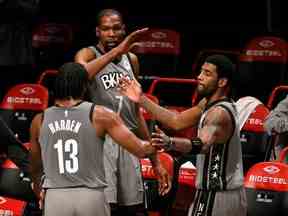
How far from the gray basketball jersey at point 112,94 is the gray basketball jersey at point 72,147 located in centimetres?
101

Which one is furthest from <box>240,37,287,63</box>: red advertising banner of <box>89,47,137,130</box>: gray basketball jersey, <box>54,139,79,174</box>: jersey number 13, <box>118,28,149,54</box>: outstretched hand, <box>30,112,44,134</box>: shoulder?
<box>54,139,79,174</box>: jersey number 13

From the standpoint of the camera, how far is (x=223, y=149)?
279 inches

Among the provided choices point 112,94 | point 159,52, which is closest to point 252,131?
point 159,52

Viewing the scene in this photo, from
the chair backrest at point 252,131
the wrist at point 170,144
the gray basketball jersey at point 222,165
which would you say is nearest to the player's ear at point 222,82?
the gray basketball jersey at point 222,165

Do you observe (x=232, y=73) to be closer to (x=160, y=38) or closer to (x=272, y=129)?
(x=272, y=129)

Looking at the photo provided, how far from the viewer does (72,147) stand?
6.54 metres

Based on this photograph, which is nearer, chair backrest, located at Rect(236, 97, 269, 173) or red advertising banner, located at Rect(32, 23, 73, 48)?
chair backrest, located at Rect(236, 97, 269, 173)

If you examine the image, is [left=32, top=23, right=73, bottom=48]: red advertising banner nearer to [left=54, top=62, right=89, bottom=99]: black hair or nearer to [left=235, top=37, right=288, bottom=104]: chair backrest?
[left=235, top=37, right=288, bottom=104]: chair backrest

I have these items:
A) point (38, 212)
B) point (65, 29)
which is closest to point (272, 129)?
point (38, 212)

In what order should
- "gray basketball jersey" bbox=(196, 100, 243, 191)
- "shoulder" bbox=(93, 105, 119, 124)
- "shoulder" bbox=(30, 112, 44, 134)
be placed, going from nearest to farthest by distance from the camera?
"shoulder" bbox=(93, 105, 119, 124) → "shoulder" bbox=(30, 112, 44, 134) → "gray basketball jersey" bbox=(196, 100, 243, 191)

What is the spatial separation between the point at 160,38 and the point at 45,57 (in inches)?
54.6

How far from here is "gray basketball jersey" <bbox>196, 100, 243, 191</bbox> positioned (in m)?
7.07

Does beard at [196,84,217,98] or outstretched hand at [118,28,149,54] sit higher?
outstretched hand at [118,28,149,54]

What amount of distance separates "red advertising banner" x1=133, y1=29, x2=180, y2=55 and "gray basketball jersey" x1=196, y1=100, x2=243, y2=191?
3.55 metres
